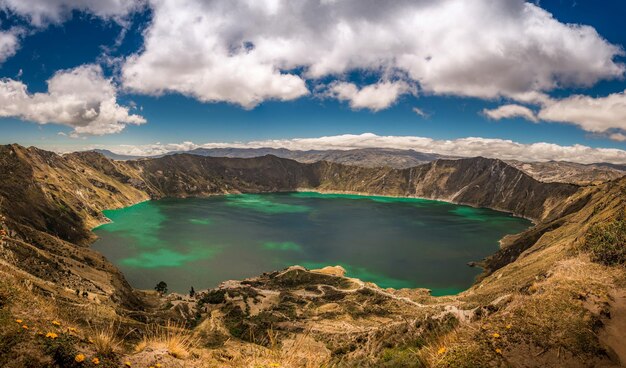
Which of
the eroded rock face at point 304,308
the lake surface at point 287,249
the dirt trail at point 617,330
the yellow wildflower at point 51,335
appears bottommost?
the lake surface at point 287,249

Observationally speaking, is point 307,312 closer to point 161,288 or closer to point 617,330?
point 161,288

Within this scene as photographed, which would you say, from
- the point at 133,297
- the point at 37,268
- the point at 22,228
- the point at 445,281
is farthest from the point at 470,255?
the point at 22,228

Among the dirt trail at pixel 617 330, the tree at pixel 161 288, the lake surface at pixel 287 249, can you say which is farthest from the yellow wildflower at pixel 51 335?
the lake surface at pixel 287 249

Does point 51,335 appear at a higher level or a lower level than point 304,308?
higher

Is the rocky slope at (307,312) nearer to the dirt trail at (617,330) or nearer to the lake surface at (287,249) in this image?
the dirt trail at (617,330)

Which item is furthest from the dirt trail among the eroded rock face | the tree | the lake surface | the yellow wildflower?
the tree

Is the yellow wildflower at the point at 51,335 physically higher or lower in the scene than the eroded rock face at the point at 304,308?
higher

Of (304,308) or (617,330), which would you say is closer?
(617,330)

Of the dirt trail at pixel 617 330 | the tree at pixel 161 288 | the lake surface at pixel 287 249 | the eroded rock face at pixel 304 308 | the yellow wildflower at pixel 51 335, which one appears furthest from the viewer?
the lake surface at pixel 287 249

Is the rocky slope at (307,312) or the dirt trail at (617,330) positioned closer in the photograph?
the rocky slope at (307,312)

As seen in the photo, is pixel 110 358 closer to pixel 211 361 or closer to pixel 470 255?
pixel 211 361

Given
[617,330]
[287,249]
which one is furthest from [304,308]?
[287,249]
